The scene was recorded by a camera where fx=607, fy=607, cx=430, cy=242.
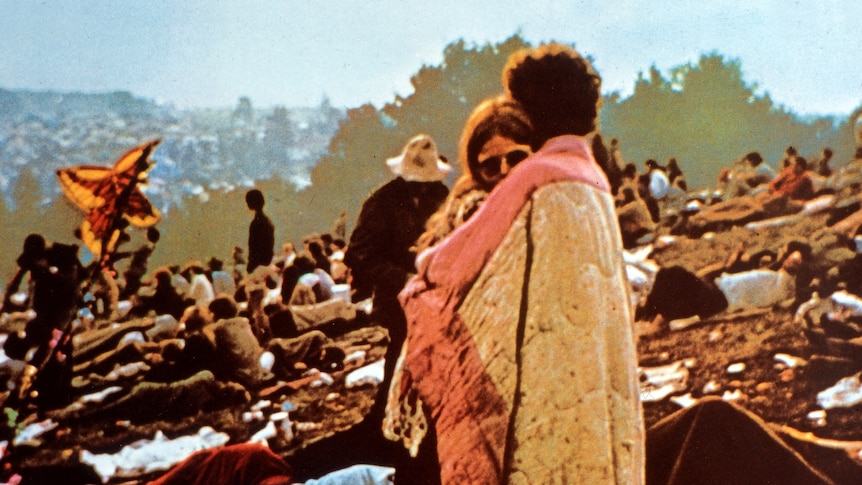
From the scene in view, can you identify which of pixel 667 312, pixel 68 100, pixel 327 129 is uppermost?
pixel 68 100

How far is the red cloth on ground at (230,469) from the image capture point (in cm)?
205

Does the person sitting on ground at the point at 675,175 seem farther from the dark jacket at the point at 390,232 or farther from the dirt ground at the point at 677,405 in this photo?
the dark jacket at the point at 390,232

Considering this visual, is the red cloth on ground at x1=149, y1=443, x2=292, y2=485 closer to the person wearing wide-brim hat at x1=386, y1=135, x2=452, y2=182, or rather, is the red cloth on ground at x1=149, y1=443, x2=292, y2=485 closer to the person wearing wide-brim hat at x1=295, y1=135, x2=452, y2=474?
the person wearing wide-brim hat at x1=295, y1=135, x2=452, y2=474

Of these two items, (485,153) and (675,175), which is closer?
(485,153)

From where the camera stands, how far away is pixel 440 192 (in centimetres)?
220

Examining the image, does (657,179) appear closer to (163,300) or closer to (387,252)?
(387,252)

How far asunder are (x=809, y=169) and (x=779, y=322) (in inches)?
26.6

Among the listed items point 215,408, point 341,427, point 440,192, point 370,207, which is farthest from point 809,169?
point 215,408

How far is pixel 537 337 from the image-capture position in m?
1.66

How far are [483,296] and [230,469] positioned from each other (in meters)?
1.09

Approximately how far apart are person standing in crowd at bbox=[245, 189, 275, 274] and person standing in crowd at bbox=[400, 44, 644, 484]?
886 millimetres

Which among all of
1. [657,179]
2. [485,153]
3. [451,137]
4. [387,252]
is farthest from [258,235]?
[657,179]

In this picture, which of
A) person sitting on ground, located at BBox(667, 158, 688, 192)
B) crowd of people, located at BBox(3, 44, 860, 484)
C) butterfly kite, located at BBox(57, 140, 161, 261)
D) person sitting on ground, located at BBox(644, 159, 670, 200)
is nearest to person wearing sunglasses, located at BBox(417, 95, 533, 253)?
crowd of people, located at BBox(3, 44, 860, 484)

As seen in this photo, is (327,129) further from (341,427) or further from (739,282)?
(739,282)
